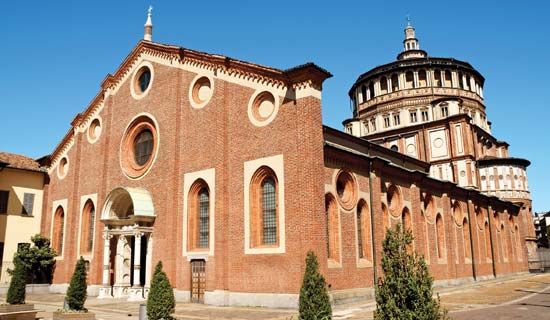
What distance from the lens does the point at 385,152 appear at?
31016 millimetres

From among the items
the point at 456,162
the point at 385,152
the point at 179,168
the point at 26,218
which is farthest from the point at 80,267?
the point at 456,162

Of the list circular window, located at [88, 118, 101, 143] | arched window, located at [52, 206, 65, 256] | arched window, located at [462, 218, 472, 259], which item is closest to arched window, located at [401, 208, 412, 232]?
arched window, located at [462, 218, 472, 259]

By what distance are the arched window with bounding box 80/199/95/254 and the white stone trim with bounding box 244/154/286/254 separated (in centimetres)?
1318

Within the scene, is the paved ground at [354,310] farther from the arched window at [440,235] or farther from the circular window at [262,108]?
the arched window at [440,235]

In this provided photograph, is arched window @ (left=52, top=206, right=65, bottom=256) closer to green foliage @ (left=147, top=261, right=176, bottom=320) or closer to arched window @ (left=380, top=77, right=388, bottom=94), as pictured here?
green foliage @ (left=147, top=261, right=176, bottom=320)

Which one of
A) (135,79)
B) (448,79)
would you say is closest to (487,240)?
(448,79)

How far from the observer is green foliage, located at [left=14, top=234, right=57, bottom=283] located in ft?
91.4

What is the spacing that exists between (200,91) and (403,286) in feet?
57.5

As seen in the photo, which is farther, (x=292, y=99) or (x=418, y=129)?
(x=418, y=129)

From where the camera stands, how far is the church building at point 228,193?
18125 millimetres

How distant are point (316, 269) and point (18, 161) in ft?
93.0

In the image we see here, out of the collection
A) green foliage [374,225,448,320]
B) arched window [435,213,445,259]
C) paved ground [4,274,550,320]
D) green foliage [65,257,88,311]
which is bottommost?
paved ground [4,274,550,320]

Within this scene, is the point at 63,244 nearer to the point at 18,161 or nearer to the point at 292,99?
the point at 18,161

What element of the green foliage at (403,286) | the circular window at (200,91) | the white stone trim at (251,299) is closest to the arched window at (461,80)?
the circular window at (200,91)
